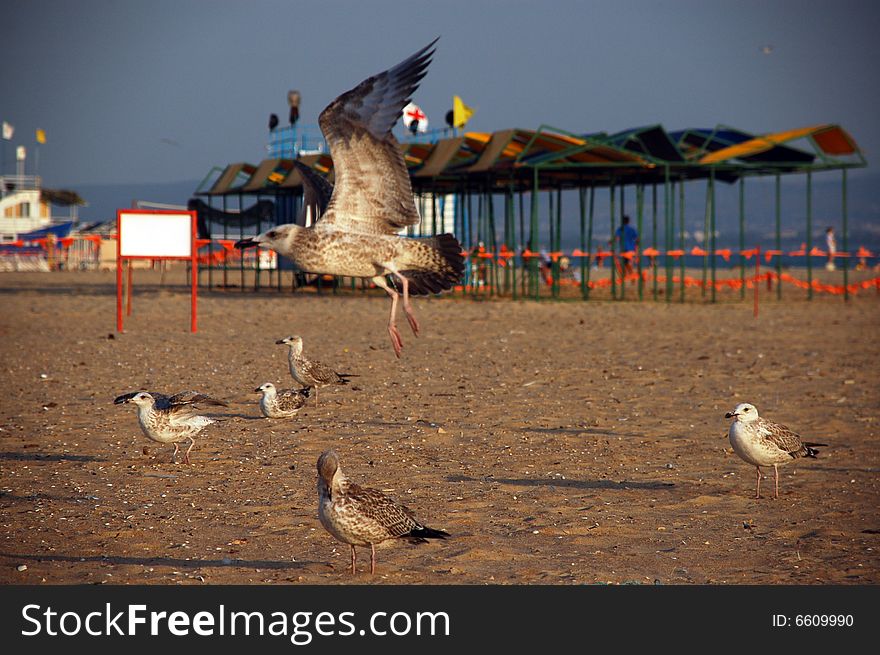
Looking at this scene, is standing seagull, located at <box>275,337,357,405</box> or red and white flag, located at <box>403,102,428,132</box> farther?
red and white flag, located at <box>403,102,428,132</box>

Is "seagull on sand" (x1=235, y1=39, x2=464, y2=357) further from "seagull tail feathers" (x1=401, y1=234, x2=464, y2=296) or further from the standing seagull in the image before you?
the standing seagull

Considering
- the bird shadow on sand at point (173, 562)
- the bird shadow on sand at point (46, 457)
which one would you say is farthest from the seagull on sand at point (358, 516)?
the bird shadow on sand at point (46, 457)

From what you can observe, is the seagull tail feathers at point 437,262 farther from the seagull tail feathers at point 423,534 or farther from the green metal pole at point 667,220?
the green metal pole at point 667,220

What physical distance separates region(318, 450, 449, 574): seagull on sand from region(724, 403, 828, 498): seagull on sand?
2.83 m

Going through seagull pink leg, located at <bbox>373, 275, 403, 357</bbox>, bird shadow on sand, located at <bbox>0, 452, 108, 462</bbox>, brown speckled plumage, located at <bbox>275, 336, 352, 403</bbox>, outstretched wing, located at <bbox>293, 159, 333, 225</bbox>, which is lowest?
bird shadow on sand, located at <bbox>0, 452, 108, 462</bbox>

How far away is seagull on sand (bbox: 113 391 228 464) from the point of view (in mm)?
8906

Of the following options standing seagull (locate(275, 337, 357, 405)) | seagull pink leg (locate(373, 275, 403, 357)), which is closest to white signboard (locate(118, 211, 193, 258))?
standing seagull (locate(275, 337, 357, 405))

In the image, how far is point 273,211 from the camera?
3266 cm

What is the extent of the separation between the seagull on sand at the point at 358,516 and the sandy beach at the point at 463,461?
0.19 m

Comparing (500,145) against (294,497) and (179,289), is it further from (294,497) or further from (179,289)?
(294,497)

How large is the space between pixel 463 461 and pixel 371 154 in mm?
2572

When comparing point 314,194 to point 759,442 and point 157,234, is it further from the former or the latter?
point 157,234

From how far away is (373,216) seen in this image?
401 inches

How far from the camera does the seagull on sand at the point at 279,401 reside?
10.6m
